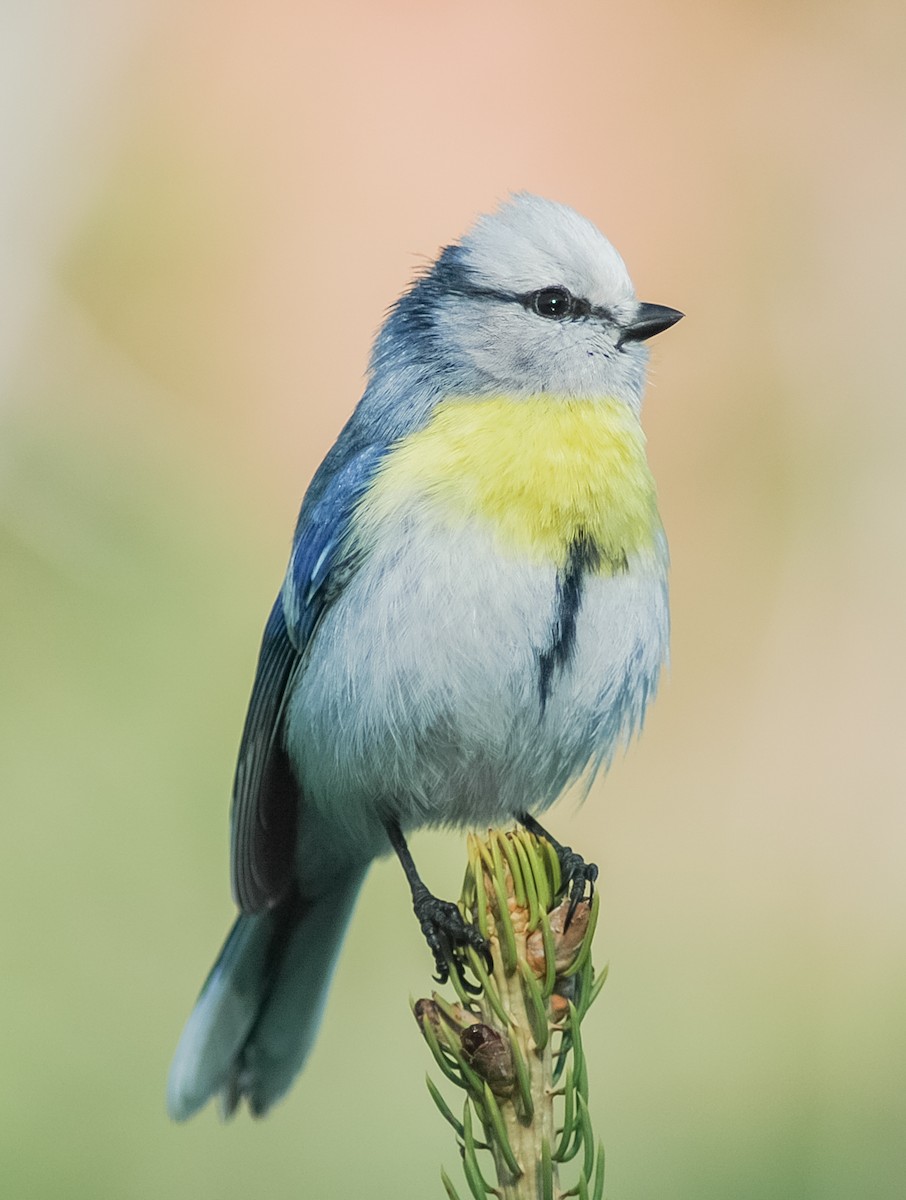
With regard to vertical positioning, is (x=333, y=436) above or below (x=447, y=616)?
above

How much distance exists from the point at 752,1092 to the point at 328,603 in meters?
0.95

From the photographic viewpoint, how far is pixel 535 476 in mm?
1313

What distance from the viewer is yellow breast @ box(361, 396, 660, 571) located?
4.26 ft

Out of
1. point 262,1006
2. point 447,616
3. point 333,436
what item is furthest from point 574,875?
point 333,436

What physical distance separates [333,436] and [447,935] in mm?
1152

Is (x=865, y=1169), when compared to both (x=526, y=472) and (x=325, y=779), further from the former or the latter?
(x=526, y=472)

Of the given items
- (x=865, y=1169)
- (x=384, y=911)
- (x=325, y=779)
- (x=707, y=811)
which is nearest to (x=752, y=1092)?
(x=865, y=1169)

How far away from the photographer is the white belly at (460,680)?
1289 mm

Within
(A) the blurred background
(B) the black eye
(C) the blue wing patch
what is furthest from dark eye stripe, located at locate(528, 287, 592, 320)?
(A) the blurred background

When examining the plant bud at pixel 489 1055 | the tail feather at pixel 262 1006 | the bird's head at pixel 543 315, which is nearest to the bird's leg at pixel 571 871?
the plant bud at pixel 489 1055

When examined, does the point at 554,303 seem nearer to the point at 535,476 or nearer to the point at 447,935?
the point at 535,476

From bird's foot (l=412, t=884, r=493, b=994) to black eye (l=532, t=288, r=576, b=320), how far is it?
712mm

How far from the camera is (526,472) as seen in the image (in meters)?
1.32

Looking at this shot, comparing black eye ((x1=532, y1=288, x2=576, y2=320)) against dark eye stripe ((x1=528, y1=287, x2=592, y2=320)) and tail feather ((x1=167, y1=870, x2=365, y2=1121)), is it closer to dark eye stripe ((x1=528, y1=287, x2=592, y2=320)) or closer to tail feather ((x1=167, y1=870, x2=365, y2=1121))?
dark eye stripe ((x1=528, y1=287, x2=592, y2=320))
